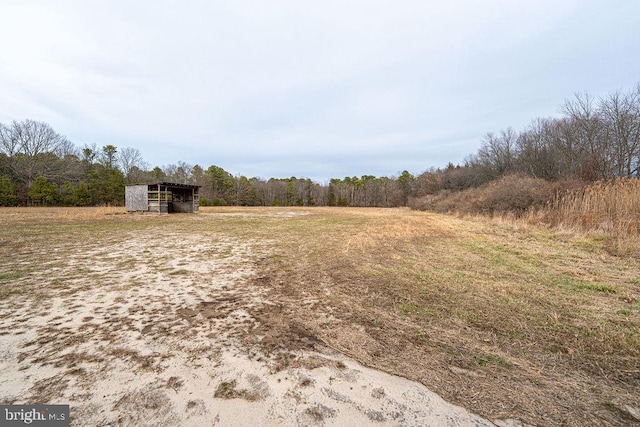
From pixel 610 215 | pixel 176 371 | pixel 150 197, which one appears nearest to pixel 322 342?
pixel 176 371

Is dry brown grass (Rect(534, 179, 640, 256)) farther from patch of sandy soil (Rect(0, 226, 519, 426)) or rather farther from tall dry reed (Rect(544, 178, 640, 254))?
patch of sandy soil (Rect(0, 226, 519, 426))

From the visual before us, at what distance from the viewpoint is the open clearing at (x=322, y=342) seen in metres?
1.74

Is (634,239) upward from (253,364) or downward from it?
upward

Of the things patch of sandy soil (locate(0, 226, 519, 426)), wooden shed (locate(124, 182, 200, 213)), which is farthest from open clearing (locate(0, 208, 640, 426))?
wooden shed (locate(124, 182, 200, 213))

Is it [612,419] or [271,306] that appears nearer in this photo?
[612,419]

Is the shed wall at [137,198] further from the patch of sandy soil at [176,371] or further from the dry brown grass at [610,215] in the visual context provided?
the dry brown grass at [610,215]

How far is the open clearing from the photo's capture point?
68.6 inches

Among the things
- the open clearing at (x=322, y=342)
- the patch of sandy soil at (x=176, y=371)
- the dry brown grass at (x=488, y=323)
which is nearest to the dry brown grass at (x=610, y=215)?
the dry brown grass at (x=488, y=323)

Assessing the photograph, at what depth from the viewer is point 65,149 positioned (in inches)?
1460

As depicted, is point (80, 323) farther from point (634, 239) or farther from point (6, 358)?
point (634, 239)

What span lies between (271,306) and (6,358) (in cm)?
239

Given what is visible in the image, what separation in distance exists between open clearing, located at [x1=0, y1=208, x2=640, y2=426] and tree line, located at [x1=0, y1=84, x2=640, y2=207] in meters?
17.5

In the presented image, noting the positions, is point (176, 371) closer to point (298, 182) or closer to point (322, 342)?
point (322, 342)

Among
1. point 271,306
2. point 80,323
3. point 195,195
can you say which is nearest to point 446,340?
point 271,306
